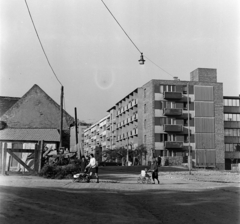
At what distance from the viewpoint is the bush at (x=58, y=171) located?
20.3 metres

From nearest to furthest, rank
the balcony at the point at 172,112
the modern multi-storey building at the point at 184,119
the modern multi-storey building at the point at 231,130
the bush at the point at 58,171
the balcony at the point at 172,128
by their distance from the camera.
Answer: the bush at the point at 58,171 → the balcony at the point at 172,128 → the modern multi-storey building at the point at 184,119 → the balcony at the point at 172,112 → the modern multi-storey building at the point at 231,130

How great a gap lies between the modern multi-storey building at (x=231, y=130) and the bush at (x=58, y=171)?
60.1m

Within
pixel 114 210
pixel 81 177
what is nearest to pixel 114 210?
pixel 114 210

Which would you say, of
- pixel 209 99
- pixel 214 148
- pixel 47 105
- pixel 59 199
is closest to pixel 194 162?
pixel 214 148

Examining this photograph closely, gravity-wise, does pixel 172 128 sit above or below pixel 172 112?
below

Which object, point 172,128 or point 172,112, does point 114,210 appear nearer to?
point 172,128

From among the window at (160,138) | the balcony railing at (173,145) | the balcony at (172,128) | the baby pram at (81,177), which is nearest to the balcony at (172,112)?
the balcony at (172,128)

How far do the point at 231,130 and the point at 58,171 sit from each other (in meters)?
63.4

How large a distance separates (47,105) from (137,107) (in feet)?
139

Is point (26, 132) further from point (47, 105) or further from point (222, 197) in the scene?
point (222, 197)

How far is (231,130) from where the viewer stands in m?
78.6

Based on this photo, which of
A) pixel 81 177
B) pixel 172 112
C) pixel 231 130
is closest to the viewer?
pixel 81 177

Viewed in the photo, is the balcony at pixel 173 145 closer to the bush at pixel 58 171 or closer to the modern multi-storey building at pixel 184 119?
the modern multi-storey building at pixel 184 119

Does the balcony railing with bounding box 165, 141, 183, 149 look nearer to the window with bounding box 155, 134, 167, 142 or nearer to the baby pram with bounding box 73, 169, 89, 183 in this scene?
the window with bounding box 155, 134, 167, 142
